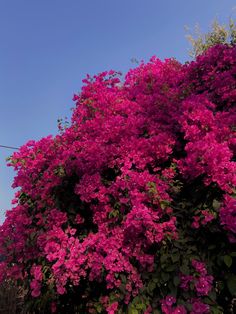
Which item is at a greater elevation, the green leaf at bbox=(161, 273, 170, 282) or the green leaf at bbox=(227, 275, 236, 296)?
the green leaf at bbox=(161, 273, 170, 282)

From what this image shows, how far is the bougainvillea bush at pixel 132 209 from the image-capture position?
4305 mm

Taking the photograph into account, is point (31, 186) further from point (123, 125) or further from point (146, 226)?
point (146, 226)

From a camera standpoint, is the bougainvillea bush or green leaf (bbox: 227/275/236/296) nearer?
green leaf (bbox: 227/275/236/296)

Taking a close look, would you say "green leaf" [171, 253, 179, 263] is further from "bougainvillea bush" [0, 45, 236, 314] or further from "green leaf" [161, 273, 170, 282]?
"green leaf" [161, 273, 170, 282]

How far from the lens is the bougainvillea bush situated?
14.1 ft

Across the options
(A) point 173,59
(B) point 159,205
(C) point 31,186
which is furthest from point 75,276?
(A) point 173,59

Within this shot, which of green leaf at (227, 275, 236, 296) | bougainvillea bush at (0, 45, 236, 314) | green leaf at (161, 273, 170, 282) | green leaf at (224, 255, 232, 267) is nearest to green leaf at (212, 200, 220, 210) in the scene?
bougainvillea bush at (0, 45, 236, 314)

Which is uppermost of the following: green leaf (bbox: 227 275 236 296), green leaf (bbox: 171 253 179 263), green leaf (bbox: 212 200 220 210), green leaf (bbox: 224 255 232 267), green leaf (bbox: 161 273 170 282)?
green leaf (bbox: 212 200 220 210)

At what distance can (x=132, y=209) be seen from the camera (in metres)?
4.37

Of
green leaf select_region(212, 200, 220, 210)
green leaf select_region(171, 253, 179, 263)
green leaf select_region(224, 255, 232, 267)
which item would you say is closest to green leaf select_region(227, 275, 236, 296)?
green leaf select_region(224, 255, 232, 267)

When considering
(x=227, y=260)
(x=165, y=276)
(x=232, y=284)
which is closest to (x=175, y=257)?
(x=165, y=276)

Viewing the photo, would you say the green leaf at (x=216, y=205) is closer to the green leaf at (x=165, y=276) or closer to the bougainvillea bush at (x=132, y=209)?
the bougainvillea bush at (x=132, y=209)

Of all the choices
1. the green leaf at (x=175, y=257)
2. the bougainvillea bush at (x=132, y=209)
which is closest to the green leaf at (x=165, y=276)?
the bougainvillea bush at (x=132, y=209)

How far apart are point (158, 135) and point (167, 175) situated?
0.70 metres
